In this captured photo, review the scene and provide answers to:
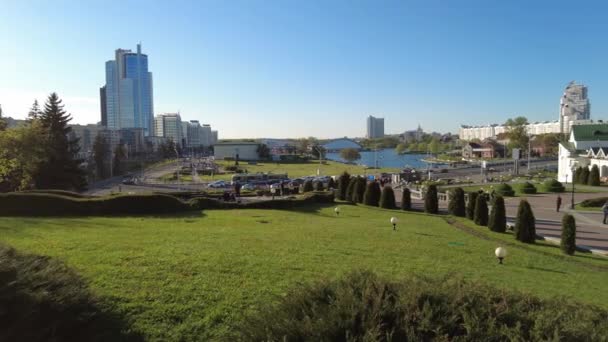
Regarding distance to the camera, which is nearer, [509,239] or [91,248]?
[91,248]

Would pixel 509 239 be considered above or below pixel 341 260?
below

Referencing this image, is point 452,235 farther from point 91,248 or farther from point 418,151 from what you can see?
point 418,151

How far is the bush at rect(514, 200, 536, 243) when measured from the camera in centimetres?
1634

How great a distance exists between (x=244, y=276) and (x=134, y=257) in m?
2.42

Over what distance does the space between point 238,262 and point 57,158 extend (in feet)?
122

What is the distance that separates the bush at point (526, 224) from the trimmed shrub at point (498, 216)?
1.68 meters

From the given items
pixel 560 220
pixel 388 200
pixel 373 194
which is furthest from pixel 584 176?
pixel 373 194

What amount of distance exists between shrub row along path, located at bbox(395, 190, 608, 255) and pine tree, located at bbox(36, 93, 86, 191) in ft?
103

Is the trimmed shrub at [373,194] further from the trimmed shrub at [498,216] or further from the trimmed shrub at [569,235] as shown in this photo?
the trimmed shrub at [569,235]

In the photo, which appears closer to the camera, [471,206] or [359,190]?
[471,206]

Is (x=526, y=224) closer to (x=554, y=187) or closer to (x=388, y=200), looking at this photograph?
(x=388, y=200)

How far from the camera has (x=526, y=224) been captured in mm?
16391

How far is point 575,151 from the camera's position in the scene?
52.1 meters

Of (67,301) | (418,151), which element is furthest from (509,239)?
(418,151)
